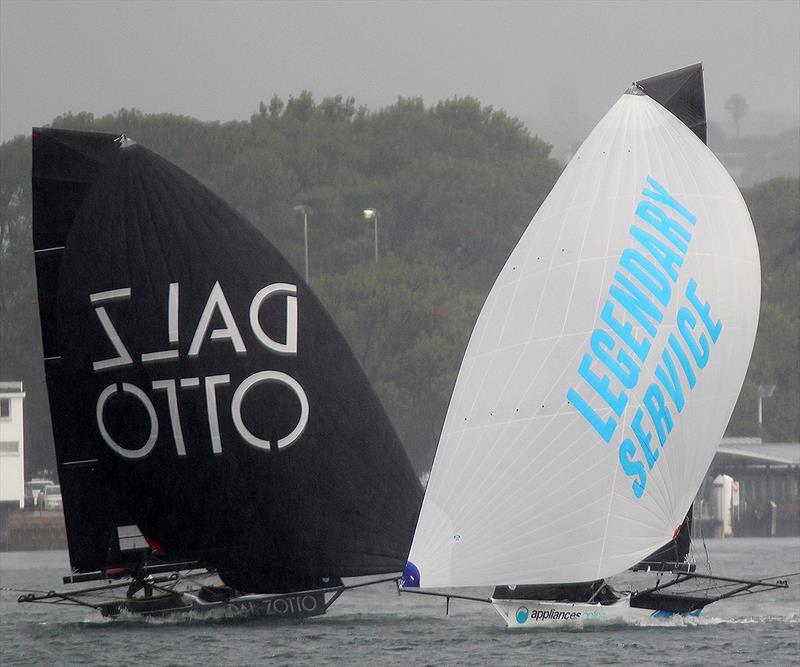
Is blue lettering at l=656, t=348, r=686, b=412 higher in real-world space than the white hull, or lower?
higher

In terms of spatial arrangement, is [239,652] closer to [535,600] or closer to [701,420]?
Answer: [535,600]

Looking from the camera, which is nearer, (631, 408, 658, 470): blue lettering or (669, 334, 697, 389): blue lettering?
(631, 408, 658, 470): blue lettering

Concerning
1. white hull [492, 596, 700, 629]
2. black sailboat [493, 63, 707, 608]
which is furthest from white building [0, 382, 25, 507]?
white hull [492, 596, 700, 629]

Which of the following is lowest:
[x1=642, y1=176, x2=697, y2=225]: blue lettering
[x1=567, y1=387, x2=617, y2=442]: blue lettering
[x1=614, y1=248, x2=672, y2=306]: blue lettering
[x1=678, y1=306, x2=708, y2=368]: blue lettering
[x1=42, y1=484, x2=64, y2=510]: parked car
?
[x1=42, y1=484, x2=64, y2=510]: parked car

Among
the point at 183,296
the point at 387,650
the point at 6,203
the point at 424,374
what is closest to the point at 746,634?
the point at 387,650

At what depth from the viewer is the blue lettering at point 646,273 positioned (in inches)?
909

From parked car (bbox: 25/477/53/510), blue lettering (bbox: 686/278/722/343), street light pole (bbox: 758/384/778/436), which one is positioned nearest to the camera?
blue lettering (bbox: 686/278/722/343)

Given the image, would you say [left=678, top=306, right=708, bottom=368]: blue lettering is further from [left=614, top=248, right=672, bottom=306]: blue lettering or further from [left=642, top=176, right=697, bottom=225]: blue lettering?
[left=642, top=176, right=697, bottom=225]: blue lettering

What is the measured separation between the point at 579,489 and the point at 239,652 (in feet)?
16.1

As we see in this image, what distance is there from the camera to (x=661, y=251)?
23.2 metres

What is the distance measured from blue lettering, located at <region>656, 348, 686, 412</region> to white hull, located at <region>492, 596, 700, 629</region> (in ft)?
9.56

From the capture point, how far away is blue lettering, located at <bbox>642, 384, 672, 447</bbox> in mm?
23016

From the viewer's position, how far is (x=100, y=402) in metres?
25.6

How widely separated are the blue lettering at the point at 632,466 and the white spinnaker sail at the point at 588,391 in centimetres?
2
